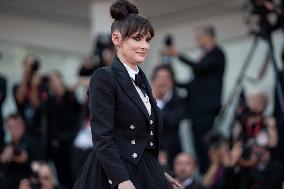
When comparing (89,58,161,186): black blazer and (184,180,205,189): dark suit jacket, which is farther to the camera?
(184,180,205,189): dark suit jacket

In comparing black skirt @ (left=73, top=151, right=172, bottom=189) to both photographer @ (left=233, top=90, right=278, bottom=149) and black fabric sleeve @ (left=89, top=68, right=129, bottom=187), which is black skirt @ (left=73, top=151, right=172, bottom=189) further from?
photographer @ (left=233, top=90, right=278, bottom=149)

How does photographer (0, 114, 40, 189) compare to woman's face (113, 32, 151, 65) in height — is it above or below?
below

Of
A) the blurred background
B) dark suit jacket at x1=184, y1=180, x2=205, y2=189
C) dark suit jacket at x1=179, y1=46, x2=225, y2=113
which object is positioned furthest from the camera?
dark suit jacket at x1=179, y1=46, x2=225, y2=113

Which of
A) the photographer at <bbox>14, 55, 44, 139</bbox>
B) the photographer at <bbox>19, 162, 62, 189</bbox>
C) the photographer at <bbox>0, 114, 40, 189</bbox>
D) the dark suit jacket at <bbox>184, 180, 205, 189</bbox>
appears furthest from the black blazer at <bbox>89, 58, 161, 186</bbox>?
the photographer at <bbox>14, 55, 44, 139</bbox>

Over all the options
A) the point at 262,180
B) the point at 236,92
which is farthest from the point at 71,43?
the point at 262,180

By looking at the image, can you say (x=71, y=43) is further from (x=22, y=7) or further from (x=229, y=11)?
(x=229, y=11)

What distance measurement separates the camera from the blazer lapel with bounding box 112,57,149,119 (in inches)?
178

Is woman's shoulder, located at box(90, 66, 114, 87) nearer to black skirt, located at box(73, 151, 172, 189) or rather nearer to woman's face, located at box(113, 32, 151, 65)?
woman's face, located at box(113, 32, 151, 65)

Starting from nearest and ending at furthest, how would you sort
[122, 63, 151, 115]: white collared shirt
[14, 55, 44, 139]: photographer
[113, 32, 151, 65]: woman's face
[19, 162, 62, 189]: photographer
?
[113, 32, 151, 65]: woman's face, [122, 63, 151, 115]: white collared shirt, [19, 162, 62, 189]: photographer, [14, 55, 44, 139]: photographer

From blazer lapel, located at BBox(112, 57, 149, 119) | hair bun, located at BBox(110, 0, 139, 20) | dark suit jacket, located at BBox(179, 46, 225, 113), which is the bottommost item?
dark suit jacket, located at BBox(179, 46, 225, 113)

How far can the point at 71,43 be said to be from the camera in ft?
46.4

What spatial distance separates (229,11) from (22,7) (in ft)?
10.7

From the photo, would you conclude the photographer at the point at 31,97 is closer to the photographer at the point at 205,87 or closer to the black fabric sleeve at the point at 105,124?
the photographer at the point at 205,87

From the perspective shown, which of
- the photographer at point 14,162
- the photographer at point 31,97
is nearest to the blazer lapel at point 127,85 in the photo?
the photographer at point 14,162
